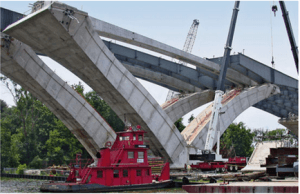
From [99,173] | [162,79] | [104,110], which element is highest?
[162,79]

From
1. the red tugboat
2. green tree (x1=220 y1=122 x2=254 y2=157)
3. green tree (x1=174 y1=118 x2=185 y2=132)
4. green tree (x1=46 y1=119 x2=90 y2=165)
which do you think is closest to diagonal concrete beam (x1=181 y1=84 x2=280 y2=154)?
the red tugboat

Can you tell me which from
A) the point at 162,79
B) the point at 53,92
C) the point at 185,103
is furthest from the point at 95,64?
the point at 185,103

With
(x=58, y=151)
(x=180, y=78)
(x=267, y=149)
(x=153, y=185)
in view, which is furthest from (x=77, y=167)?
(x=58, y=151)

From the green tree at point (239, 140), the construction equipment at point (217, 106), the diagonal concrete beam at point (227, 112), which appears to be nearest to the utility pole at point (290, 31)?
the construction equipment at point (217, 106)

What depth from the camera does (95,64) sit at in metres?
28.0

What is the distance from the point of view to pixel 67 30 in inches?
993

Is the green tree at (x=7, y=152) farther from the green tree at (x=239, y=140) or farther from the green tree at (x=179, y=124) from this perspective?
the green tree at (x=239, y=140)

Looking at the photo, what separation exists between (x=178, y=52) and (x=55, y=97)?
11237 millimetres

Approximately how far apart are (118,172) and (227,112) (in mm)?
→ 19748

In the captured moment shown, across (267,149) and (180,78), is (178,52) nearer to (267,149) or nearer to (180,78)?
→ (180,78)

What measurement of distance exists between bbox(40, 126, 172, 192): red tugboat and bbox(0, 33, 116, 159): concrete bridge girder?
760cm

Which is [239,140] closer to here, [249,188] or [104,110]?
[104,110]

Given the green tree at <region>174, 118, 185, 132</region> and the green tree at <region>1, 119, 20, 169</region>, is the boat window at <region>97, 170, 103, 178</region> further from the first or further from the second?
the green tree at <region>174, 118, 185, 132</region>

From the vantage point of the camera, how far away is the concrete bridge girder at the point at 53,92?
30.0 metres
